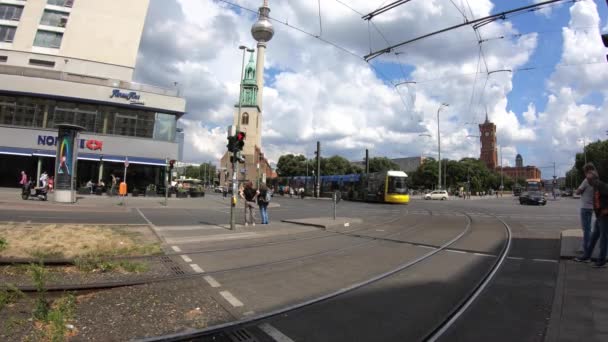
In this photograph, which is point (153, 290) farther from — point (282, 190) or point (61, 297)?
point (282, 190)

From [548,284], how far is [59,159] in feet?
82.6

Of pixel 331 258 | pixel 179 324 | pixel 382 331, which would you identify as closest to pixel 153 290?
pixel 179 324

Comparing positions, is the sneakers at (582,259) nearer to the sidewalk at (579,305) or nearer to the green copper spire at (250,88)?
the sidewalk at (579,305)

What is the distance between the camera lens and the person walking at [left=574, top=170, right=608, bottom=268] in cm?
675

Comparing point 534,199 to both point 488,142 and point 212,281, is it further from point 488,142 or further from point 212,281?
point 488,142

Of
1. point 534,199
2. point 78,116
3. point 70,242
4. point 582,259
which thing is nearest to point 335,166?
point 534,199

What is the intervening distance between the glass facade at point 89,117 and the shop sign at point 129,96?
1117 mm

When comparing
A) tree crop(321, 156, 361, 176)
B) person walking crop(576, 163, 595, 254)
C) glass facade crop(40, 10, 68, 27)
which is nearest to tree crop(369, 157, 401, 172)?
tree crop(321, 156, 361, 176)

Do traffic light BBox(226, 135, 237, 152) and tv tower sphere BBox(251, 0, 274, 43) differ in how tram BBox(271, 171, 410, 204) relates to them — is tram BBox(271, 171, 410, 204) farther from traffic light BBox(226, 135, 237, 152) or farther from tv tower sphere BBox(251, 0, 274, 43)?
tv tower sphere BBox(251, 0, 274, 43)

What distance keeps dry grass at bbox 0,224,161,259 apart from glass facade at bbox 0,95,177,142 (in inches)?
1231

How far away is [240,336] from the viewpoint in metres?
4.10

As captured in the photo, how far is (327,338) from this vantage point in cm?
402

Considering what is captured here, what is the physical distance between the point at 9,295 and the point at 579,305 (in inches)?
283

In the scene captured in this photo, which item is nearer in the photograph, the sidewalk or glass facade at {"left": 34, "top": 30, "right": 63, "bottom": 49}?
the sidewalk
